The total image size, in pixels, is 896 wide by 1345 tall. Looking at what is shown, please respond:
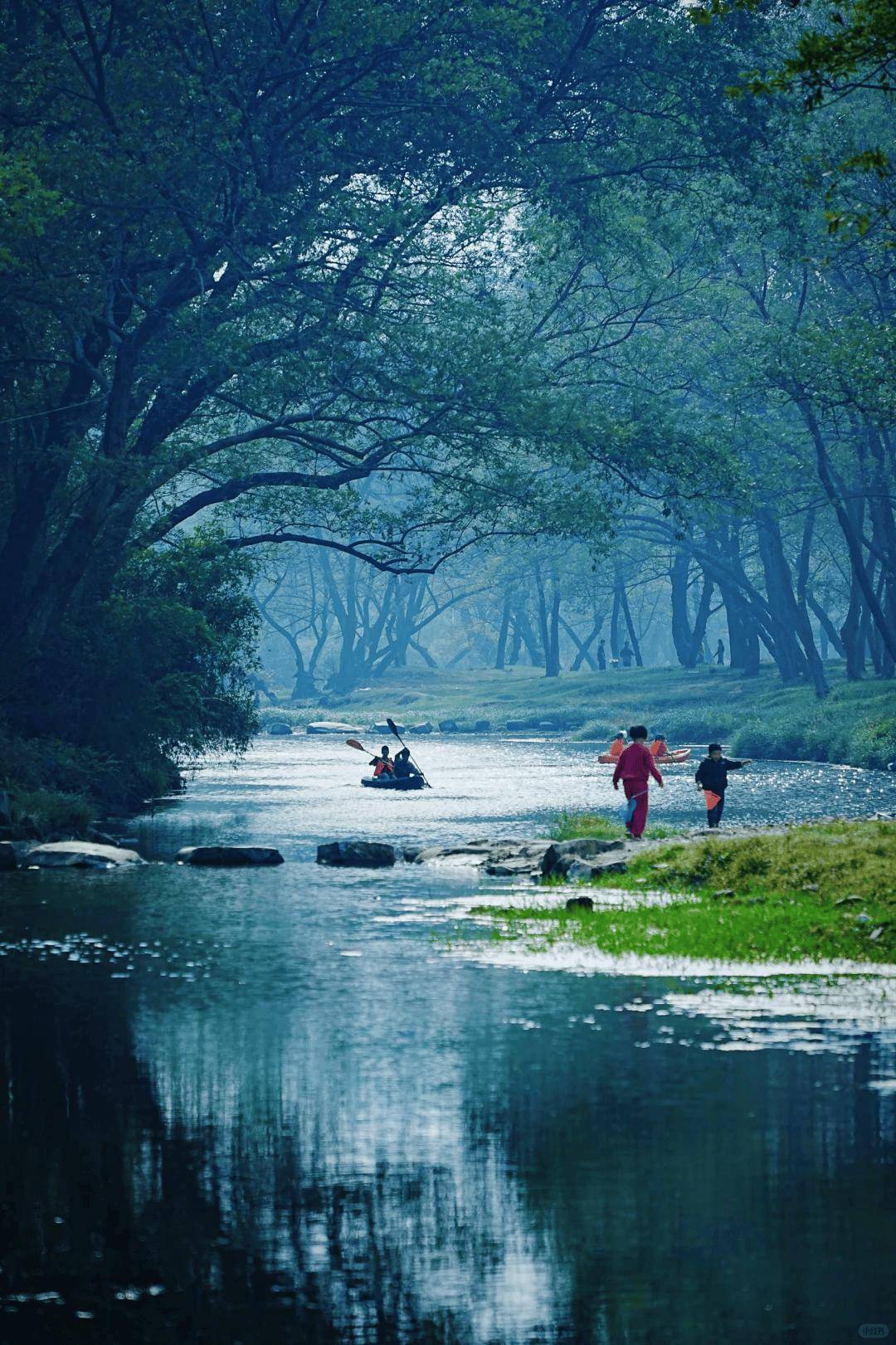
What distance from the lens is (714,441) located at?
3675 centimetres

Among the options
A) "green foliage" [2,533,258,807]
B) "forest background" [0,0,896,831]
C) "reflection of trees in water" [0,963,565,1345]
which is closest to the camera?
"reflection of trees in water" [0,963,565,1345]

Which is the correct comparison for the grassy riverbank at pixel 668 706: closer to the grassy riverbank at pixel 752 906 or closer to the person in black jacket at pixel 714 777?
the person in black jacket at pixel 714 777

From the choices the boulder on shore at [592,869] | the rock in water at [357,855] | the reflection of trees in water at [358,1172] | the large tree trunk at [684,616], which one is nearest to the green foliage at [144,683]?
the rock in water at [357,855]

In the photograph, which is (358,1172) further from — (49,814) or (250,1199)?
(49,814)

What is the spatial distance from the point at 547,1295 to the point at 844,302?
53.0 metres

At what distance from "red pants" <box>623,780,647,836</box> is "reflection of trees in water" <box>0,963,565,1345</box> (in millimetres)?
13883

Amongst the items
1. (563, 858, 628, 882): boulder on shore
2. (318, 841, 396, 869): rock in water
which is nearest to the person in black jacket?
(563, 858, 628, 882): boulder on shore

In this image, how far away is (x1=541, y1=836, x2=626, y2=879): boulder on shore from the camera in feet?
78.5

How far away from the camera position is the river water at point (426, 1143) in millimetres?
7316

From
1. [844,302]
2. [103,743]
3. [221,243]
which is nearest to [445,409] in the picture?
[221,243]

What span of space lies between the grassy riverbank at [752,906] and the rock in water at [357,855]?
16.4 feet

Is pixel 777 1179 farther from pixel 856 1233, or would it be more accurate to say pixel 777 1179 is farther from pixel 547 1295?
pixel 547 1295

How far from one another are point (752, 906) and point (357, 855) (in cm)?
910

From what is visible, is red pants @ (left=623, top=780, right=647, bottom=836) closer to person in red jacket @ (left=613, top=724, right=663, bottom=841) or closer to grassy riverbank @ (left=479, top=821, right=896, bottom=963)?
person in red jacket @ (left=613, top=724, right=663, bottom=841)
